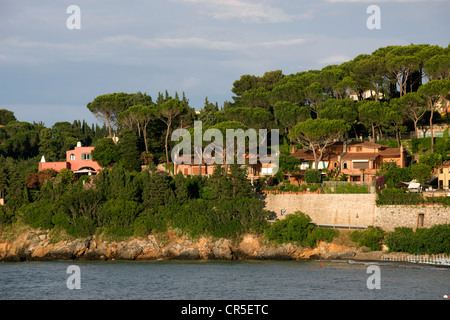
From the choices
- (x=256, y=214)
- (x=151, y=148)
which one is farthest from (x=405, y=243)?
(x=151, y=148)

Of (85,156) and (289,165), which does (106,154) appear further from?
(289,165)

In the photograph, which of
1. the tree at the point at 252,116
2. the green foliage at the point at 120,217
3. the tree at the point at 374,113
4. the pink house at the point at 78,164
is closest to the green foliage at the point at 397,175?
the tree at the point at 374,113

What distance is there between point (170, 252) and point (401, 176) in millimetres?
24636

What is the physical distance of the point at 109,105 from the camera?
9456 centimetres

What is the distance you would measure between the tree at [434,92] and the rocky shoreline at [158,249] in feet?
85.1

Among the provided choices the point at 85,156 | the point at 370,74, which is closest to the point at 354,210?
the point at 370,74

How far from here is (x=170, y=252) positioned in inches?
2603

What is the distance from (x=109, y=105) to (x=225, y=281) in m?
47.9

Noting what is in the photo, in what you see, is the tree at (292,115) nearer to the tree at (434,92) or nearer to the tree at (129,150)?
the tree at (434,92)

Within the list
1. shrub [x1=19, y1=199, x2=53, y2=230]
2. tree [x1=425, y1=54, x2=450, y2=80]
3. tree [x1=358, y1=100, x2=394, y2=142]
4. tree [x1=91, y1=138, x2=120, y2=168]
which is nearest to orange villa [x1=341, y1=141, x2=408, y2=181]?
tree [x1=358, y1=100, x2=394, y2=142]

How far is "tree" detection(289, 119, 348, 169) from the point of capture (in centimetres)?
7769

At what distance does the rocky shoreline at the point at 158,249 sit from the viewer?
6394 cm

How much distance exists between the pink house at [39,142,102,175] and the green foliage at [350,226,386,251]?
37147mm

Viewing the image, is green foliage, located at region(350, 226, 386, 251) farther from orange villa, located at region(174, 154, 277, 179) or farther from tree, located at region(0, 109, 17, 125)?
tree, located at region(0, 109, 17, 125)
